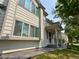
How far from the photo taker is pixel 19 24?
36.8 ft

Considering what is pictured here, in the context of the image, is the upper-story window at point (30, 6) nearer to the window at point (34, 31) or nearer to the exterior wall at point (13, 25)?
the exterior wall at point (13, 25)

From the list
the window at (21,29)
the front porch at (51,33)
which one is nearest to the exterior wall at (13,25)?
the window at (21,29)

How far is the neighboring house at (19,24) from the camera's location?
930cm

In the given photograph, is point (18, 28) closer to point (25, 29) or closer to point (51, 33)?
point (25, 29)

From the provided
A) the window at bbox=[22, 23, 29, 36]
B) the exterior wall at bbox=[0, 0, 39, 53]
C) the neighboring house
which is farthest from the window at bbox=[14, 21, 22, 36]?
the window at bbox=[22, 23, 29, 36]

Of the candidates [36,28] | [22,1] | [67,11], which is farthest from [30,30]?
[67,11]

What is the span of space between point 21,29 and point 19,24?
0.54 m

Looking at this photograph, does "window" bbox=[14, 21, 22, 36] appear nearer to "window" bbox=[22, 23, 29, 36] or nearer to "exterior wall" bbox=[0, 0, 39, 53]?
"exterior wall" bbox=[0, 0, 39, 53]

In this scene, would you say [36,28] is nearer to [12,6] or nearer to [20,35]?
[20,35]

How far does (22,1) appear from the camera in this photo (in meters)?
12.1

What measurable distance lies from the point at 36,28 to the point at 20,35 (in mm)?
4657

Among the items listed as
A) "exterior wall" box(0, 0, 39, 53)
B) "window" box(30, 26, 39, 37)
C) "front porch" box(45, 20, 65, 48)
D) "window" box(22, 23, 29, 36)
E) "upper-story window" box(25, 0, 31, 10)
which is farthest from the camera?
"front porch" box(45, 20, 65, 48)

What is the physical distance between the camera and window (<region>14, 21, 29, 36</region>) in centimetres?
1068

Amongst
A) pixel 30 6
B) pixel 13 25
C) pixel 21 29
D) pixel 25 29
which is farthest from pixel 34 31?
pixel 13 25
